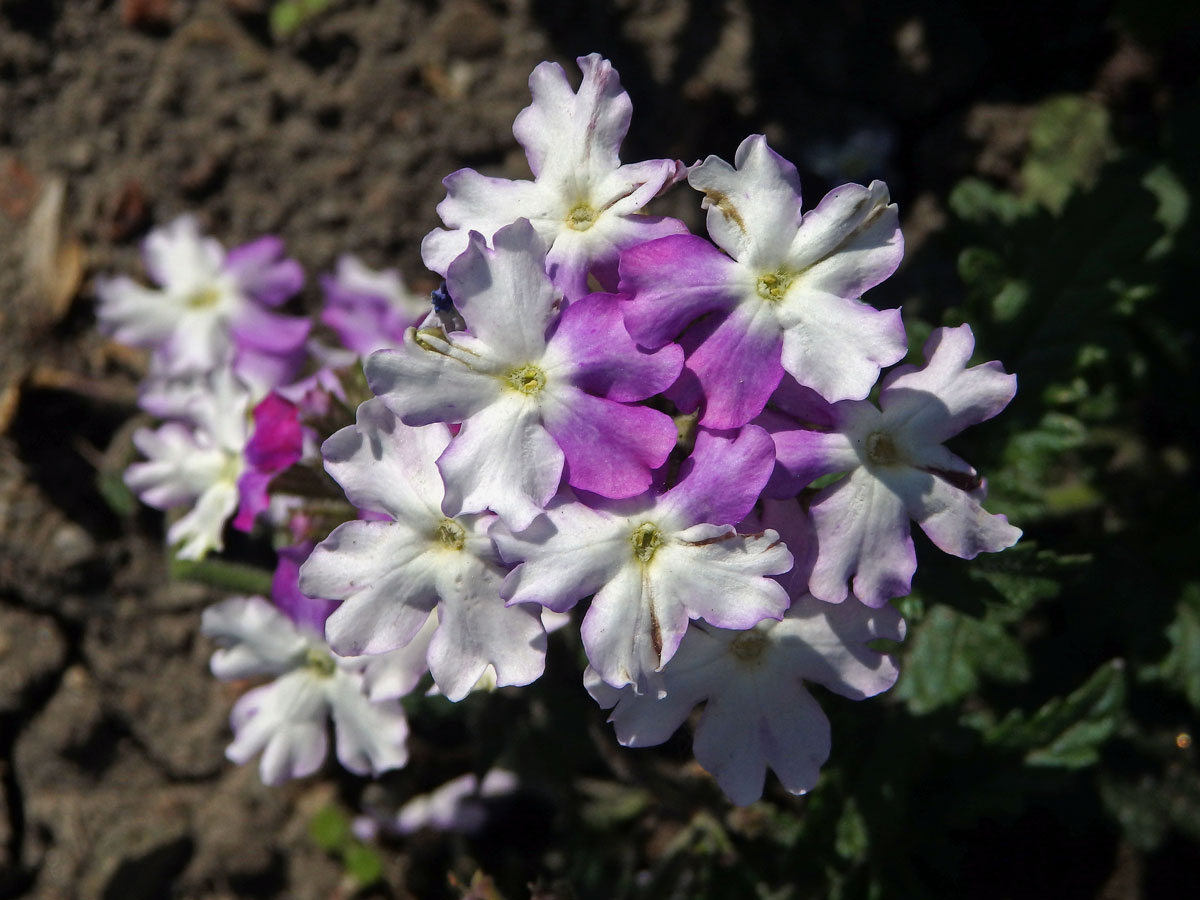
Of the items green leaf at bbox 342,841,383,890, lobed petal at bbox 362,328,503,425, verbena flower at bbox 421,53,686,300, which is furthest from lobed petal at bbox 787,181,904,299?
green leaf at bbox 342,841,383,890

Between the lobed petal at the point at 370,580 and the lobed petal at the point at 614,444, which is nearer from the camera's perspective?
the lobed petal at the point at 614,444

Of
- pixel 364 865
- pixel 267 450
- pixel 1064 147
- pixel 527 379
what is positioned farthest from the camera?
pixel 1064 147

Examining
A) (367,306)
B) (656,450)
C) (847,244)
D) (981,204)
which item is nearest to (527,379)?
(656,450)

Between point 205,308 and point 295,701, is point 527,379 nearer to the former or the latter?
point 295,701

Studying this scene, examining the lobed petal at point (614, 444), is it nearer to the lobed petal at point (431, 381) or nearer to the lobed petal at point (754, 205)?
the lobed petal at point (431, 381)

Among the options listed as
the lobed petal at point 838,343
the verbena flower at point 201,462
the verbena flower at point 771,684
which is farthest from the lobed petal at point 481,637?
the verbena flower at point 201,462
